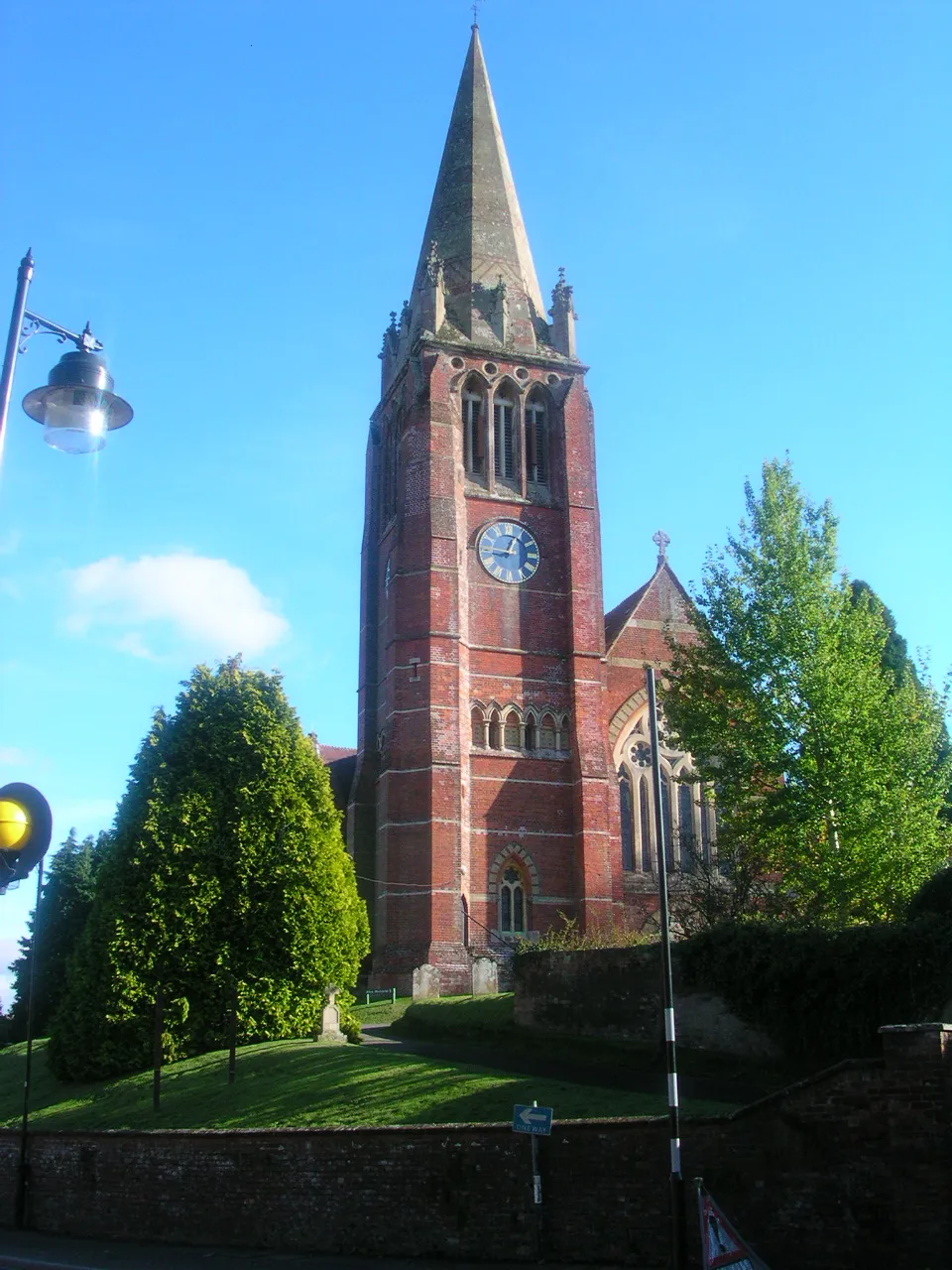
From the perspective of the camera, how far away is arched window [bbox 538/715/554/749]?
42.2 m

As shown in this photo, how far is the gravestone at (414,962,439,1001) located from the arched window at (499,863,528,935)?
141 inches

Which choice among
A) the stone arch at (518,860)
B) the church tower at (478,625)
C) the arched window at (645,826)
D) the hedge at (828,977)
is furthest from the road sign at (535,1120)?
the arched window at (645,826)

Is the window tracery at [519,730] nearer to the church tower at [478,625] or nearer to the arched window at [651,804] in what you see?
the church tower at [478,625]

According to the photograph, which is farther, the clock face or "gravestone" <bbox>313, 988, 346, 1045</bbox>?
the clock face

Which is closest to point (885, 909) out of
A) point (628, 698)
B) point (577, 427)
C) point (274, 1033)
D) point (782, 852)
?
point (782, 852)

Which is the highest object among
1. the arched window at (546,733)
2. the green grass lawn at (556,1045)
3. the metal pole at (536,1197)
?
the arched window at (546,733)

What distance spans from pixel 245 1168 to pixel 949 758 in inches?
674

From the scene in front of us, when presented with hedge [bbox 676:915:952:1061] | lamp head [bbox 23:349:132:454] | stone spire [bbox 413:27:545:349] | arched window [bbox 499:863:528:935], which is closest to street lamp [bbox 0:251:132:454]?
lamp head [bbox 23:349:132:454]

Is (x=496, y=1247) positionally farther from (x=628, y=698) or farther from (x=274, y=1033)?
(x=628, y=698)

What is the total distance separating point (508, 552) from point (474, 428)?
5.09 meters

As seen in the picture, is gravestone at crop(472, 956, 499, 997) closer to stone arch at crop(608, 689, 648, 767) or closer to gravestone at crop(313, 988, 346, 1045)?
gravestone at crop(313, 988, 346, 1045)

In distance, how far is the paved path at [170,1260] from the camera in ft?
50.6

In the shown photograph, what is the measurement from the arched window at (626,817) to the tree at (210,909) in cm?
1480

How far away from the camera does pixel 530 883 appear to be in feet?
133
